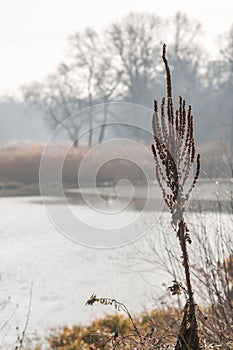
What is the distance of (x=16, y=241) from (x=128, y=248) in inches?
90.4

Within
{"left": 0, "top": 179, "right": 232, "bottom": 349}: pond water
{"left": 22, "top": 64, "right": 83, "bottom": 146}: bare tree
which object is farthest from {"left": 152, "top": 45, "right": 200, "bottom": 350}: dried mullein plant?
{"left": 22, "top": 64, "right": 83, "bottom": 146}: bare tree

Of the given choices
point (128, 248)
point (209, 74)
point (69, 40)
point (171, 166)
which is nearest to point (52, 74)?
point (69, 40)

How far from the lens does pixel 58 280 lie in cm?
819

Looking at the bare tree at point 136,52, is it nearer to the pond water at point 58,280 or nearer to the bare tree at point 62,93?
the bare tree at point 62,93

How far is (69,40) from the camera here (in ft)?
97.5

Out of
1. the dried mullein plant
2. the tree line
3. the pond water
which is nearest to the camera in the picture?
the dried mullein plant

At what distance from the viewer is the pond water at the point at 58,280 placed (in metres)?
6.76

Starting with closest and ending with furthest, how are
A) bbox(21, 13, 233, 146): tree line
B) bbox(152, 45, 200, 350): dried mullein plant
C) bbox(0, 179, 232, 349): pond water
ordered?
bbox(152, 45, 200, 350): dried mullein plant
bbox(0, 179, 232, 349): pond water
bbox(21, 13, 233, 146): tree line

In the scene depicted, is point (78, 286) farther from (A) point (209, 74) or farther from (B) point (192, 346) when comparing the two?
(A) point (209, 74)

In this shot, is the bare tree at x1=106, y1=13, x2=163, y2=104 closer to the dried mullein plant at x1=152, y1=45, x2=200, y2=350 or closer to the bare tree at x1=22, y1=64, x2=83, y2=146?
the bare tree at x1=22, y1=64, x2=83, y2=146

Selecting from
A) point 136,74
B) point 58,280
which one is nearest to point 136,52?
point 136,74

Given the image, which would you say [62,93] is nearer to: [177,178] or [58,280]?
[58,280]

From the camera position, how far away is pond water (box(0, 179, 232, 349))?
676 centimetres

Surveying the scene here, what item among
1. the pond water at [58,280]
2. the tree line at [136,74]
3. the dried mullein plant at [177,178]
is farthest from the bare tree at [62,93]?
the dried mullein plant at [177,178]
